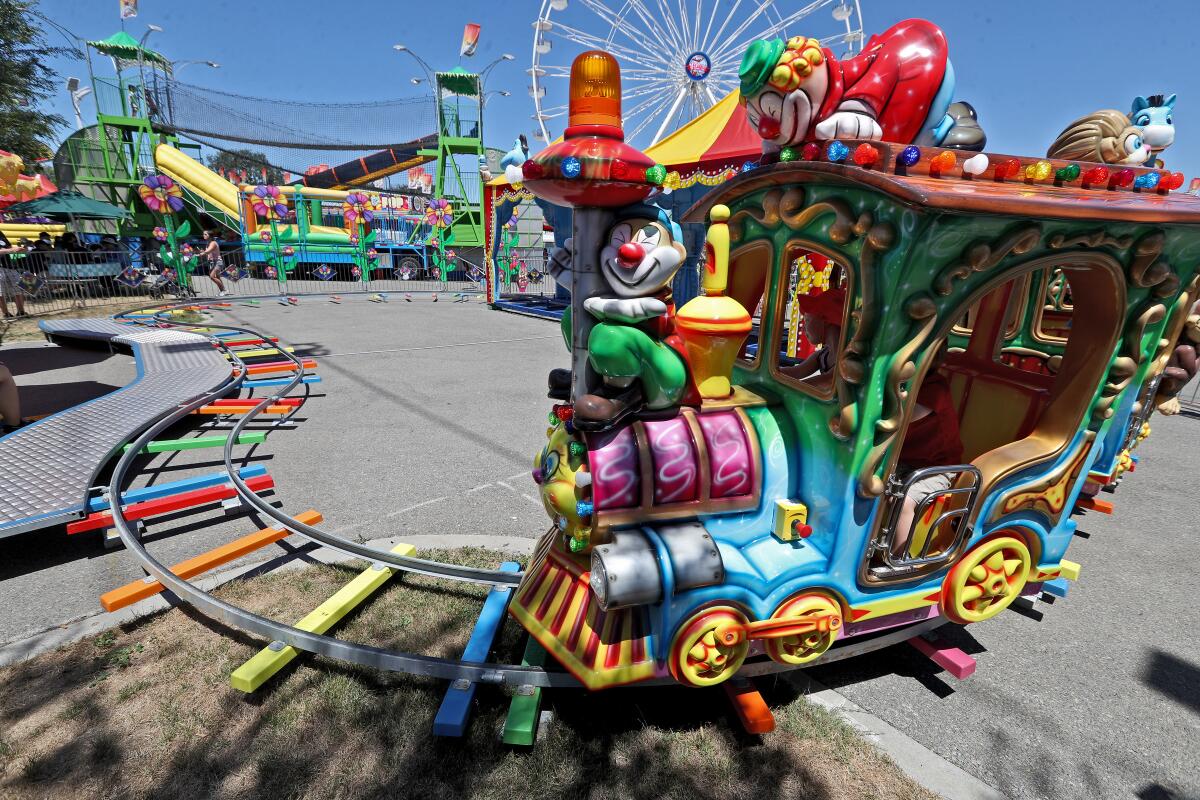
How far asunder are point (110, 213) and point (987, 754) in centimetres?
2546

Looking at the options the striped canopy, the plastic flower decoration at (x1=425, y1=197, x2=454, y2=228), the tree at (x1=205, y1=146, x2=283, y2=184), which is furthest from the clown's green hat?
the tree at (x1=205, y1=146, x2=283, y2=184)

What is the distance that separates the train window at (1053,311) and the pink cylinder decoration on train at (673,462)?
3411 millimetres

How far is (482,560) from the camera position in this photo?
4086 millimetres

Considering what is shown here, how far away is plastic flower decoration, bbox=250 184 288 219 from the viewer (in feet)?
70.8

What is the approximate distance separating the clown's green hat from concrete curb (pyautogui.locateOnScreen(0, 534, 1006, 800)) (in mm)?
2876

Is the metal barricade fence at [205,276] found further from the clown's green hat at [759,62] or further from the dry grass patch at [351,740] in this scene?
the clown's green hat at [759,62]

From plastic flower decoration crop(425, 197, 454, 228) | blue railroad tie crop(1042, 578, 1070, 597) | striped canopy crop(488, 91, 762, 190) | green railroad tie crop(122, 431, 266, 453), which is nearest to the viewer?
blue railroad tie crop(1042, 578, 1070, 597)

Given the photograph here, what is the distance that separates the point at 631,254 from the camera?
2348 millimetres

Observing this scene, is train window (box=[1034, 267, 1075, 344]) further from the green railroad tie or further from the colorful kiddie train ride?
the green railroad tie

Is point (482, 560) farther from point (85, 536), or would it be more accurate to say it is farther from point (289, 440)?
point (289, 440)

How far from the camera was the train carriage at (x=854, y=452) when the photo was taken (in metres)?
2.25

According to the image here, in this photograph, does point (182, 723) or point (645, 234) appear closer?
point (645, 234)

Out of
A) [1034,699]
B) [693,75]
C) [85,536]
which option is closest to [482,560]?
[85,536]

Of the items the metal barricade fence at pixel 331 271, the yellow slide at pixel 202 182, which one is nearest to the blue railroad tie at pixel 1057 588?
the metal barricade fence at pixel 331 271
